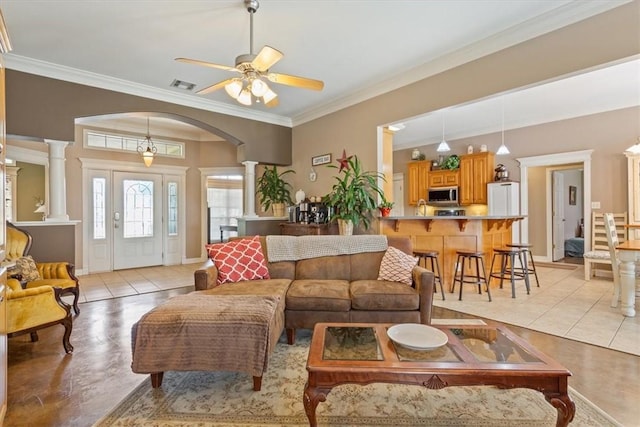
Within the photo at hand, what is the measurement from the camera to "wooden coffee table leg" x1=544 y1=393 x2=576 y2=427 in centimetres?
141

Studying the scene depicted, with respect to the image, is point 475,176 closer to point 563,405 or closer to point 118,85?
point 563,405

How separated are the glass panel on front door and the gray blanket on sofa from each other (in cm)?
448

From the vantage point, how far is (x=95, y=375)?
7.36ft

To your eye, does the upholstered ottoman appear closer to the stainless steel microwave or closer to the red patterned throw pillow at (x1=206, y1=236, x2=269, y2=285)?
the red patterned throw pillow at (x1=206, y1=236, x2=269, y2=285)

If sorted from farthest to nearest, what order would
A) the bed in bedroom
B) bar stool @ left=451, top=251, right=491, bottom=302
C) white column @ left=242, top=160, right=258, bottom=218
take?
1. the bed in bedroom
2. white column @ left=242, top=160, right=258, bottom=218
3. bar stool @ left=451, top=251, right=491, bottom=302

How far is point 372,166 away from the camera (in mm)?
4770

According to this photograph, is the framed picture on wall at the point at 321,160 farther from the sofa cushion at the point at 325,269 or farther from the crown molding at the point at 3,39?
the crown molding at the point at 3,39

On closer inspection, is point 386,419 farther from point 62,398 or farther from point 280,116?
point 280,116

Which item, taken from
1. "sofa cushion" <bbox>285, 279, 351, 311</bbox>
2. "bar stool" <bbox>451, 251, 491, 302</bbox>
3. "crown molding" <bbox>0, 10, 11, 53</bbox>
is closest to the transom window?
"crown molding" <bbox>0, 10, 11, 53</bbox>

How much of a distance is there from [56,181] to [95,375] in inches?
119

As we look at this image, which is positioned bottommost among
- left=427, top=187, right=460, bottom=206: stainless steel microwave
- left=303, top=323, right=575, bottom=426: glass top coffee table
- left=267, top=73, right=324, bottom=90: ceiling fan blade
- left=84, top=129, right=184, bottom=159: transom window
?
left=303, top=323, right=575, bottom=426: glass top coffee table

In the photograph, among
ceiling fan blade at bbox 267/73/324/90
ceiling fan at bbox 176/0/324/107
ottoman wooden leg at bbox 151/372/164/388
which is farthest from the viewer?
ceiling fan blade at bbox 267/73/324/90

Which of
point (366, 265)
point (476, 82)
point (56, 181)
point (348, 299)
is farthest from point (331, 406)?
point (56, 181)

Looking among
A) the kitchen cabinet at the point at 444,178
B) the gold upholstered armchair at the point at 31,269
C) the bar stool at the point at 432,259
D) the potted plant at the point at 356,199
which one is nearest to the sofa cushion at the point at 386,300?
the bar stool at the point at 432,259
